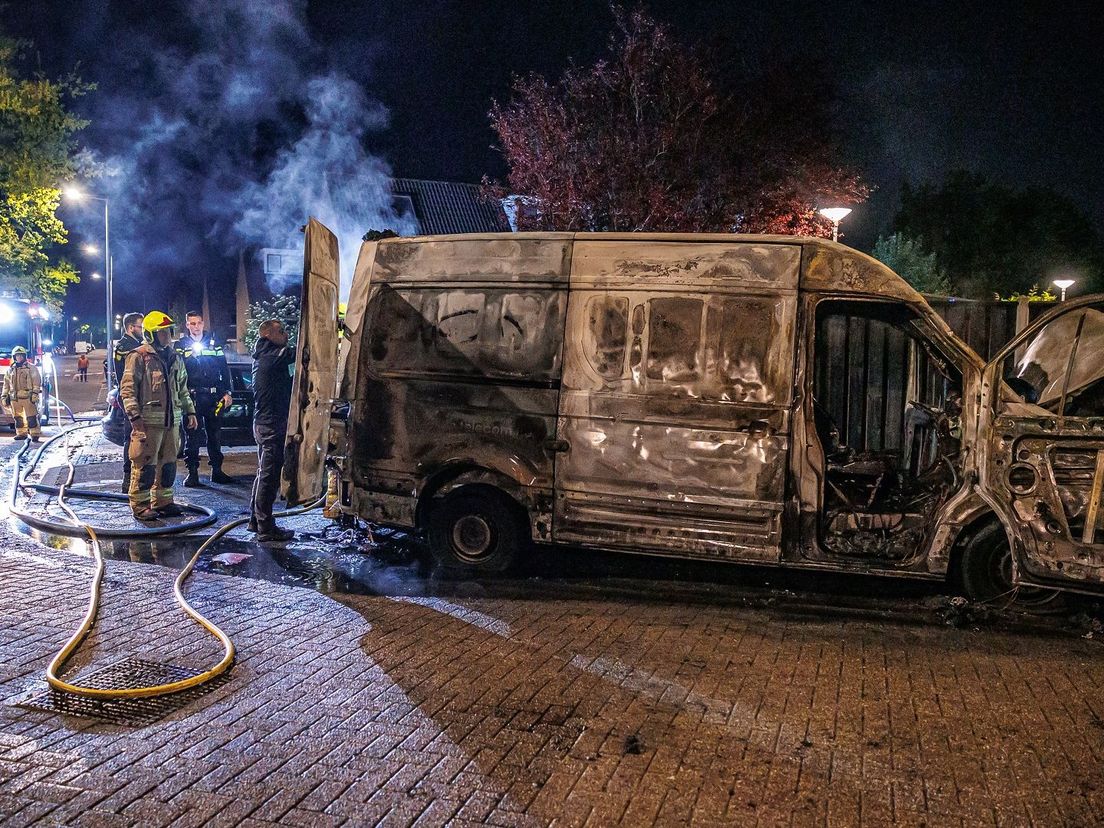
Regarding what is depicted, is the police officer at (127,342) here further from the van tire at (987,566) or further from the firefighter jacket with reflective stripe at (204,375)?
the van tire at (987,566)

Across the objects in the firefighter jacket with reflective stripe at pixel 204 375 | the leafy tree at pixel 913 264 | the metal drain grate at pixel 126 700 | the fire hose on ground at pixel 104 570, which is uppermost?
the leafy tree at pixel 913 264

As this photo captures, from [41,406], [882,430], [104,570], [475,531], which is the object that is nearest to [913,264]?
[882,430]

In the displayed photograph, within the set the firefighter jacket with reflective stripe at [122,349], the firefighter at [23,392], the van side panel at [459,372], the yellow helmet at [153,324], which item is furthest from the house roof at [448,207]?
the van side panel at [459,372]

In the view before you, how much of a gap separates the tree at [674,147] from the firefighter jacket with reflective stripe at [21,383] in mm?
9564

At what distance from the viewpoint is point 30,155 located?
2750cm

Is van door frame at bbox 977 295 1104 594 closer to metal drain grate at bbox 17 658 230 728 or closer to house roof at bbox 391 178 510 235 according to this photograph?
metal drain grate at bbox 17 658 230 728

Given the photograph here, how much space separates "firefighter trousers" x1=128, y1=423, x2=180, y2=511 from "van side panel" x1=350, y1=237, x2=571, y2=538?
2.70 meters

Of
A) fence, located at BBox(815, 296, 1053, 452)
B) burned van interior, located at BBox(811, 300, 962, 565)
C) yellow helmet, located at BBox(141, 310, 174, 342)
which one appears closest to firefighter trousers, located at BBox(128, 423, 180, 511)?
yellow helmet, located at BBox(141, 310, 174, 342)

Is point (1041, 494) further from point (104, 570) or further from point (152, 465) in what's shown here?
point (152, 465)

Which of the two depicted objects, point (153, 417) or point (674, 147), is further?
point (674, 147)

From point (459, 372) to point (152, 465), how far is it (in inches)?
149

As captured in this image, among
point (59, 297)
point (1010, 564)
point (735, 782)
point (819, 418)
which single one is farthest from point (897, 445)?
point (59, 297)

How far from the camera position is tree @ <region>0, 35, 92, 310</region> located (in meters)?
27.0

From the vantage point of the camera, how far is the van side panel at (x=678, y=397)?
6086mm
